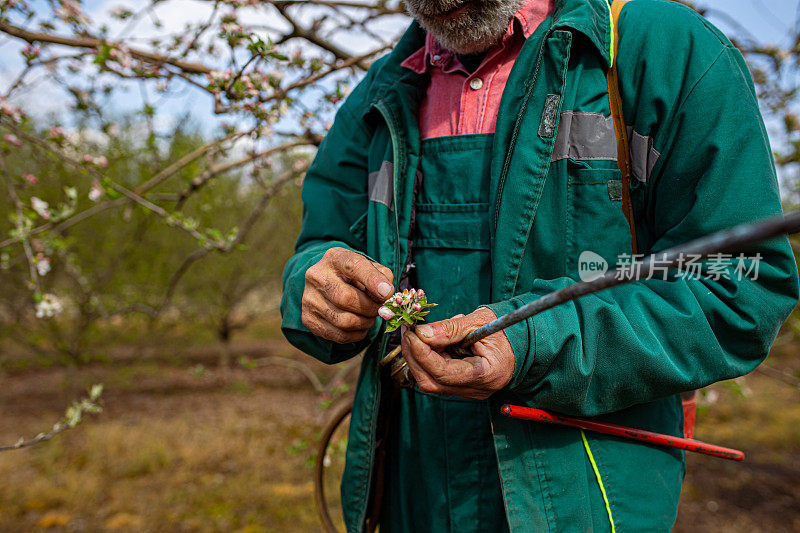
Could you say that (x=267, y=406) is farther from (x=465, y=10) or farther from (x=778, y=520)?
(x=465, y=10)

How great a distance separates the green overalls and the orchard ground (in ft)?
6.54

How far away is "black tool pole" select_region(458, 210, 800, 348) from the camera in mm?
560

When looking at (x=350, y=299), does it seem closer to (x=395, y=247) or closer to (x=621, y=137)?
(x=395, y=247)

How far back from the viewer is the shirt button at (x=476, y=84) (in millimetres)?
1460

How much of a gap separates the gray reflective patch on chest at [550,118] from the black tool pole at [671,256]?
1.65 ft

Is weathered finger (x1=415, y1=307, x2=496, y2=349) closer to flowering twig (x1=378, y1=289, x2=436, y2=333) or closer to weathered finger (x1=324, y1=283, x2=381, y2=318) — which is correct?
flowering twig (x1=378, y1=289, x2=436, y2=333)

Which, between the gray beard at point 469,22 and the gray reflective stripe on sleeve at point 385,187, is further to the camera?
the gray reflective stripe on sleeve at point 385,187

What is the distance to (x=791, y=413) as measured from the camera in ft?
27.6

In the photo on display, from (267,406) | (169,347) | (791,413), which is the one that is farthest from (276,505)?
(791,413)

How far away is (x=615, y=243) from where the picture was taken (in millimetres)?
1241

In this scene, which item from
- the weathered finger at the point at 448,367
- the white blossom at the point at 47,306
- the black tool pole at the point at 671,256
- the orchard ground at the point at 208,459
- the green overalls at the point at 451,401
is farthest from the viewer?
the orchard ground at the point at 208,459

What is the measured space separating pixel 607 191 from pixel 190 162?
247 cm

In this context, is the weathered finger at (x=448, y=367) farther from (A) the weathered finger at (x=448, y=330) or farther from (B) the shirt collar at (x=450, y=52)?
(B) the shirt collar at (x=450, y=52)

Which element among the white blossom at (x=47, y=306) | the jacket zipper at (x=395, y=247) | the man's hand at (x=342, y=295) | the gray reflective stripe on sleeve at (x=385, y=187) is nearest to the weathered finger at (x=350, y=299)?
the man's hand at (x=342, y=295)
